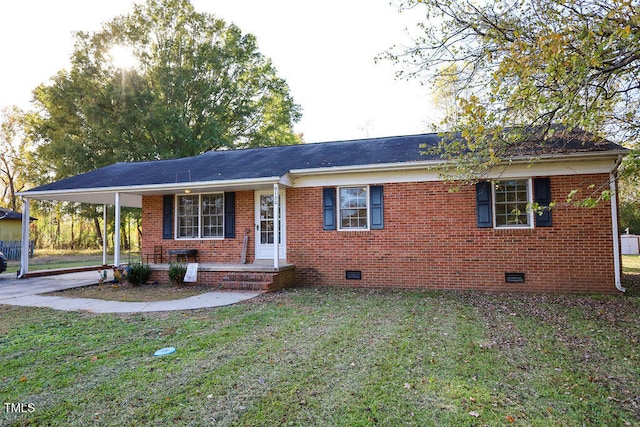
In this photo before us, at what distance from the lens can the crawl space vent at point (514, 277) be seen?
8383 millimetres

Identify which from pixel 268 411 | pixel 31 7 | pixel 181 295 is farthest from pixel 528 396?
pixel 31 7

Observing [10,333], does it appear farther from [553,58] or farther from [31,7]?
[553,58]

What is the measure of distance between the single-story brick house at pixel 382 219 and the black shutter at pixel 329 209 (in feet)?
0.09

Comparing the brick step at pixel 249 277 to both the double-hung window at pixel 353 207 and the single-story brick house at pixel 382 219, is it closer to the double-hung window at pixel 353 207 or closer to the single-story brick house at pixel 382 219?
the single-story brick house at pixel 382 219

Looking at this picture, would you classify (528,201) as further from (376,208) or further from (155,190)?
(155,190)

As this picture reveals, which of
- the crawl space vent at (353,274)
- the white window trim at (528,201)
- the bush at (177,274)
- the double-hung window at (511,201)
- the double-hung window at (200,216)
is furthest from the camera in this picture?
the double-hung window at (200,216)

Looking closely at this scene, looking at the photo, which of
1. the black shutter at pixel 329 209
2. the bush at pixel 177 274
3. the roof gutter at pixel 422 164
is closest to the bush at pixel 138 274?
the bush at pixel 177 274

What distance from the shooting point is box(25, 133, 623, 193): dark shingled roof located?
9297mm

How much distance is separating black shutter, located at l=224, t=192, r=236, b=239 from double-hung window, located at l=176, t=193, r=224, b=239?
0.22 m

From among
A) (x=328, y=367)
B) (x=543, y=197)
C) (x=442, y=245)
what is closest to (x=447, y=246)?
(x=442, y=245)

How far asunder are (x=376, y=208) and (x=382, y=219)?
313mm

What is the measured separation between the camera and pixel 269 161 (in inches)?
431

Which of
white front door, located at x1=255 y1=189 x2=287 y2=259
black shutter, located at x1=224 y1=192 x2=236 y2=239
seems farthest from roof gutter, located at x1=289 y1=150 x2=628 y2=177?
black shutter, located at x1=224 y1=192 x2=236 y2=239

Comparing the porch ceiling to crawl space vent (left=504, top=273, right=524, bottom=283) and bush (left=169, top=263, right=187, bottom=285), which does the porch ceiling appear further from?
crawl space vent (left=504, top=273, right=524, bottom=283)
